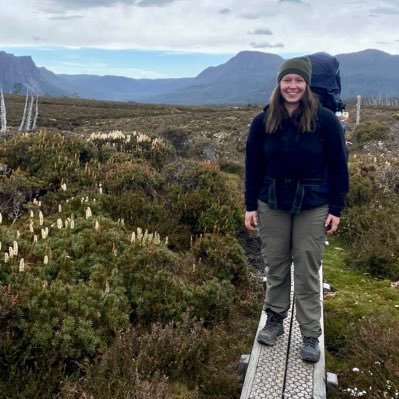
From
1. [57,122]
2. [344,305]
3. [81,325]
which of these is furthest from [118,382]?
[57,122]

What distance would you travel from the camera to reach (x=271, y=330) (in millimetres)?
4492

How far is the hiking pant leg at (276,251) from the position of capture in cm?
423

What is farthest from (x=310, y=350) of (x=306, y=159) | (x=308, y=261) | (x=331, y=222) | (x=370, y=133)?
(x=370, y=133)

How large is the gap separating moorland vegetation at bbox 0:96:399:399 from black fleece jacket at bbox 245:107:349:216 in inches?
57.9

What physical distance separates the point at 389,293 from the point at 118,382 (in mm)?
3869

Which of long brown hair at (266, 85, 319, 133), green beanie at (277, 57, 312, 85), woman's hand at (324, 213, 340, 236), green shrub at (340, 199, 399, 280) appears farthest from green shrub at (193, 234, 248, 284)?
green beanie at (277, 57, 312, 85)

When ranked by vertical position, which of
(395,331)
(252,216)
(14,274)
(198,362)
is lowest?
(198,362)

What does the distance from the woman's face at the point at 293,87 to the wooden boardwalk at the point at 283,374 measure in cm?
227

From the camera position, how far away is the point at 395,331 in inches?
173

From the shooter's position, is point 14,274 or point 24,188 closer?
point 14,274

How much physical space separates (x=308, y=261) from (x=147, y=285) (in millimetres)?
1827

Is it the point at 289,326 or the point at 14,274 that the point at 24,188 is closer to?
the point at 14,274

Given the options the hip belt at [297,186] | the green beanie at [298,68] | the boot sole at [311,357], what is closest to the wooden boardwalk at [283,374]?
the boot sole at [311,357]

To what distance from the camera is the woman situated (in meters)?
3.86
